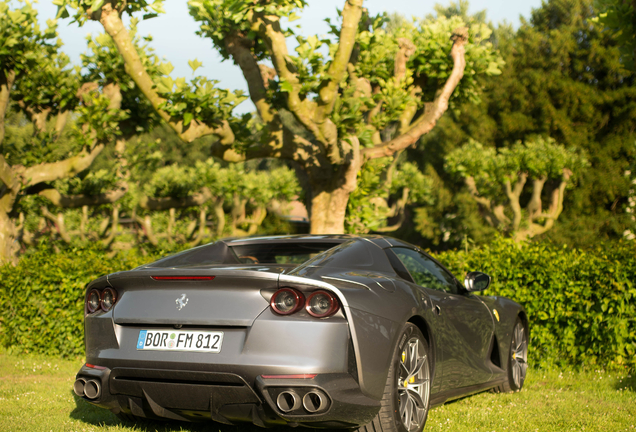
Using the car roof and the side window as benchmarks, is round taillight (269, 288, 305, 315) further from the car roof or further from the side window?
the side window

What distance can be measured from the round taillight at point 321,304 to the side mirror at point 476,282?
7.74ft

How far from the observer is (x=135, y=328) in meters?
3.87

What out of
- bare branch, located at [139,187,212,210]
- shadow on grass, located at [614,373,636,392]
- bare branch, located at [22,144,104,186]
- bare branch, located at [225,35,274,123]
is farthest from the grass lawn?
bare branch, located at [139,187,212,210]

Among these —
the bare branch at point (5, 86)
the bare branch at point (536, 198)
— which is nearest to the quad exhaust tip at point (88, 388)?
the bare branch at point (5, 86)

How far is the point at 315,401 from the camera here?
3.44m

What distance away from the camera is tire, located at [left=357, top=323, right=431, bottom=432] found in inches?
152

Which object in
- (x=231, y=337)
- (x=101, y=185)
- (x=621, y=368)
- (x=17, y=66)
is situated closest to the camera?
(x=231, y=337)

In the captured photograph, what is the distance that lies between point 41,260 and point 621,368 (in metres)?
7.32

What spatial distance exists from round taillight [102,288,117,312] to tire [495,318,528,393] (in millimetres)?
3885

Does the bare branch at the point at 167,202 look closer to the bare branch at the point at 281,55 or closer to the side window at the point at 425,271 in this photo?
the bare branch at the point at 281,55

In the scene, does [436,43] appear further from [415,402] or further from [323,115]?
[415,402]

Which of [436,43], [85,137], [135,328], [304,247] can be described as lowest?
[135,328]

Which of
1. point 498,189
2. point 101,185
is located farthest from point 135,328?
point 498,189

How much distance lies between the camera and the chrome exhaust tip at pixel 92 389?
151 inches
